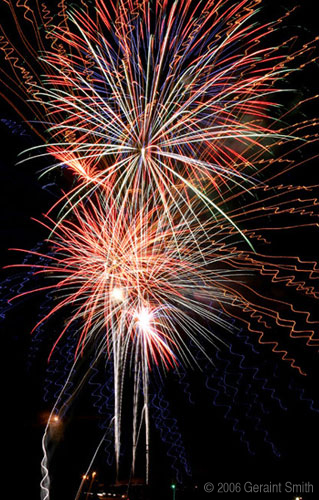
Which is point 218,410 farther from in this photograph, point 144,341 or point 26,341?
point 26,341

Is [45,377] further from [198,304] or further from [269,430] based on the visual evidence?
[269,430]

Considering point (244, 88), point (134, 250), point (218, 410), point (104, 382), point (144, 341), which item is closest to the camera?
point (244, 88)

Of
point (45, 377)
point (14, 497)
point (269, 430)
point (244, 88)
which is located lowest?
point (14, 497)

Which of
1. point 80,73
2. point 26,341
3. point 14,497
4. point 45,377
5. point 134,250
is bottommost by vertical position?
point 14,497

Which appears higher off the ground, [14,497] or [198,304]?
[198,304]

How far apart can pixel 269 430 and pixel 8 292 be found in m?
7.82

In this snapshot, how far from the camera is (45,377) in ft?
27.0

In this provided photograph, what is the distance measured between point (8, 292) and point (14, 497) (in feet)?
10.3

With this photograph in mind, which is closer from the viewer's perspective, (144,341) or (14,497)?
(14,497)

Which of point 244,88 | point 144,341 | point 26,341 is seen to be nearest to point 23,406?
point 26,341

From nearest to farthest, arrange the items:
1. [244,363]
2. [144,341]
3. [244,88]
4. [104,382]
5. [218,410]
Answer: [244,88] → [144,341] → [104,382] → [244,363] → [218,410]

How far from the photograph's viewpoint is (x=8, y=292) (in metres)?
6.20

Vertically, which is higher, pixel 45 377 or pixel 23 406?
pixel 45 377

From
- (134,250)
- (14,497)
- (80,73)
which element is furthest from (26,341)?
(80,73)
